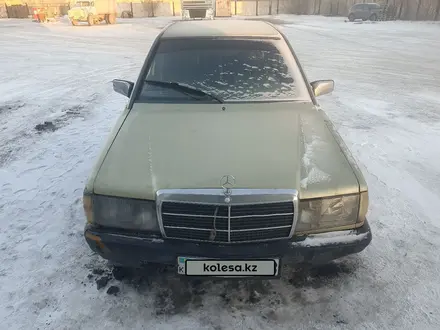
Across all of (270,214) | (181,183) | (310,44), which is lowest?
(310,44)

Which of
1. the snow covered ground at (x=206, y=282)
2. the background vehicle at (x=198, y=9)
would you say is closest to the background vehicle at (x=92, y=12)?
the background vehicle at (x=198, y=9)

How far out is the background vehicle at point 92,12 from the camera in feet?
84.1

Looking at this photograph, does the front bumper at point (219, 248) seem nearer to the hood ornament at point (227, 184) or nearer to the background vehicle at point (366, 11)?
the hood ornament at point (227, 184)

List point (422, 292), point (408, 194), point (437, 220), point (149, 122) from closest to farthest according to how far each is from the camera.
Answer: point (422, 292) → point (149, 122) → point (437, 220) → point (408, 194)

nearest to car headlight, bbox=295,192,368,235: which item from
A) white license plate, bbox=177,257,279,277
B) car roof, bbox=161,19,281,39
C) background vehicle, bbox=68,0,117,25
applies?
white license plate, bbox=177,257,279,277

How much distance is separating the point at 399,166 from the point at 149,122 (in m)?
3.33

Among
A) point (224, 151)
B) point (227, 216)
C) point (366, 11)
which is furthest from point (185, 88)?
point (366, 11)

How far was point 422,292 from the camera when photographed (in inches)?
107

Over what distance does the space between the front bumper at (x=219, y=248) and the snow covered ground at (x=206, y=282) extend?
16.8 inches

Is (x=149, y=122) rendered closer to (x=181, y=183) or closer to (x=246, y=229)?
(x=181, y=183)

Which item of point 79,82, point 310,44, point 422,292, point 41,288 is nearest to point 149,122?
point 41,288

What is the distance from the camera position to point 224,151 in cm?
258

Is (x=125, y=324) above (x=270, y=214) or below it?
below

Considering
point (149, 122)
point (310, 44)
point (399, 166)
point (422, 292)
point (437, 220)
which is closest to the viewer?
point (422, 292)
